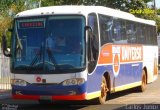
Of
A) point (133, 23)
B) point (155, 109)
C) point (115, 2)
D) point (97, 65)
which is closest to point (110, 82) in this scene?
point (97, 65)

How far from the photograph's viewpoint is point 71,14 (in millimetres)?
14836

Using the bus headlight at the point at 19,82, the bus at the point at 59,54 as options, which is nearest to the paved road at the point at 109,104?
the bus at the point at 59,54

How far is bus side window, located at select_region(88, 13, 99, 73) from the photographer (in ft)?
48.4

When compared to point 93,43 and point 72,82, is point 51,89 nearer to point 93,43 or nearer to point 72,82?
point 72,82

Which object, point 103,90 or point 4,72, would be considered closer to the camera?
point 103,90

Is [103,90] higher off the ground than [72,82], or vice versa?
[72,82]

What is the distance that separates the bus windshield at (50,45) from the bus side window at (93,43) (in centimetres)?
29

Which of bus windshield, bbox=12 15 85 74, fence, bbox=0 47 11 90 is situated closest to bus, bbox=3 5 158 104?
bus windshield, bbox=12 15 85 74

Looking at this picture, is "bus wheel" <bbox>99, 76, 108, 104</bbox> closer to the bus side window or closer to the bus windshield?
the bus side window

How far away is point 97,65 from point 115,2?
2422 centimetres

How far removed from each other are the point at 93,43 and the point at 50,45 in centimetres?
128

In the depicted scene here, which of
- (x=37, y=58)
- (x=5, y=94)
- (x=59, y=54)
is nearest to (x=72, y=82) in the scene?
(x=59, y=54)

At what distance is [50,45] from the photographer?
48.2 feet

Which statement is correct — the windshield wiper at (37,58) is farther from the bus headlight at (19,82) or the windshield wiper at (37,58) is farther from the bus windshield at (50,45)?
the bus headlight at (19,82)
